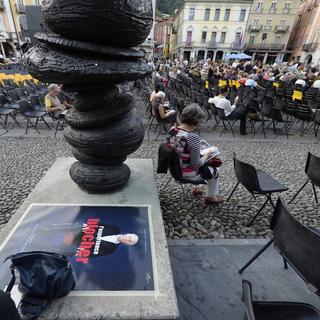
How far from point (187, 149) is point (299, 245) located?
169 centimetres

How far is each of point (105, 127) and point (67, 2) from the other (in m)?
1.12

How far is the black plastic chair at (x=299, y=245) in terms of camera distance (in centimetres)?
167

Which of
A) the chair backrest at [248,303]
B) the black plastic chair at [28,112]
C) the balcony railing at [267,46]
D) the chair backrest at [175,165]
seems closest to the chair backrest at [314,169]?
the chair backrest at [175,165]

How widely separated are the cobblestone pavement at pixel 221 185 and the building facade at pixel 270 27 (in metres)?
55.3

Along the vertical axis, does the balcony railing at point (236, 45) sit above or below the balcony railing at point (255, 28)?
below

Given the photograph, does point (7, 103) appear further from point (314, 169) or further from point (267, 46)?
point (267, 46)

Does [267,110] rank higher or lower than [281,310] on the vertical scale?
lower

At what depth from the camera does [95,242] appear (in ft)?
6.63

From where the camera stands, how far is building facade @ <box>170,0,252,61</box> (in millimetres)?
50031

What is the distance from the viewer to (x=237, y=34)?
5328 cm

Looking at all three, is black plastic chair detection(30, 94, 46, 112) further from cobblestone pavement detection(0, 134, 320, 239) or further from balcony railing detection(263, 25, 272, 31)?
balcony railing detection(263, 25, 272, 31)

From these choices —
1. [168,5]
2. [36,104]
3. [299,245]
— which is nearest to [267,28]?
[36,104]

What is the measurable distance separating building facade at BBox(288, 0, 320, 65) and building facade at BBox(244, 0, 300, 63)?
2.18 meters

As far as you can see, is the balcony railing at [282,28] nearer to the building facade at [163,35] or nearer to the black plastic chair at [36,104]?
the building facade at [163,35]
